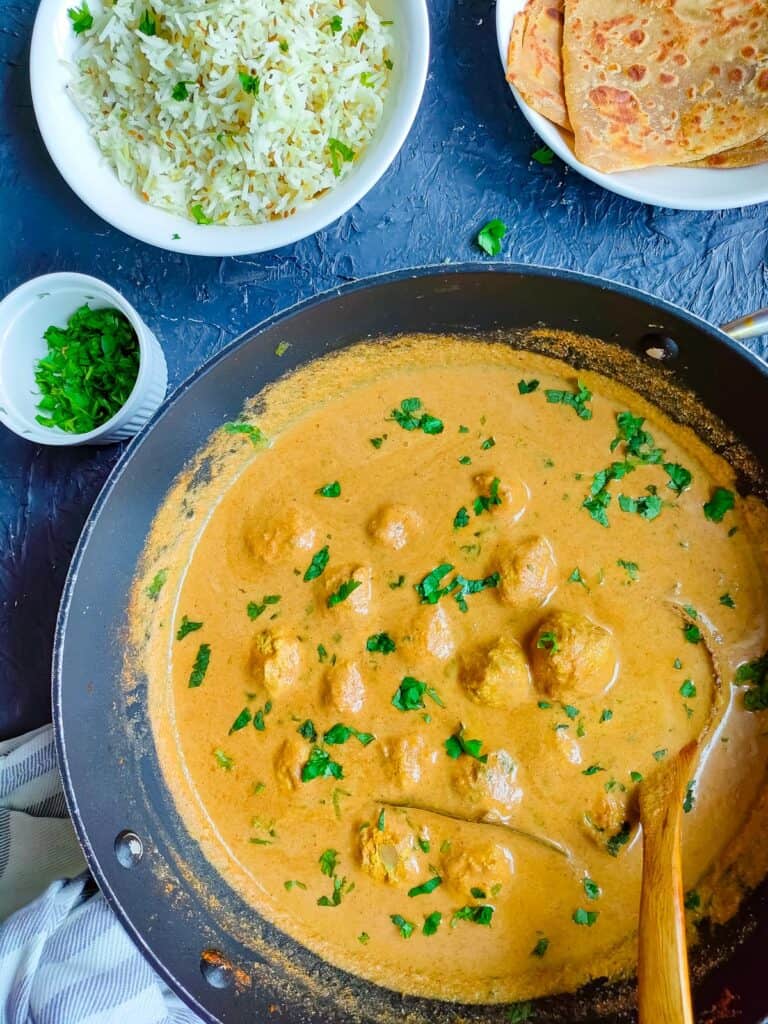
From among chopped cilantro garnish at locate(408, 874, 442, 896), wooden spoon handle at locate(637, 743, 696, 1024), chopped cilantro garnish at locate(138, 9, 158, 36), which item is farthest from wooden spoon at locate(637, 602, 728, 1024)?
chopped cilantro garnish at locate(138, 9, 158, 36)

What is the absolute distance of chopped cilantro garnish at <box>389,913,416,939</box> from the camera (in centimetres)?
261

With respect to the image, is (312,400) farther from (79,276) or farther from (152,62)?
(152,62)

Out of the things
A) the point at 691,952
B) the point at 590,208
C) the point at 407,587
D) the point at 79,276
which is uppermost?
the point at 590,208

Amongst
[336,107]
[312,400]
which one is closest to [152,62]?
[336,107]

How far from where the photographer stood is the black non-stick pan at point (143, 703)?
7.79ft

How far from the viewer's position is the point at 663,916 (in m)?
2.25

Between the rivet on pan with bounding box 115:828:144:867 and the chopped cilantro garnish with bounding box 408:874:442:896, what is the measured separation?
0.83 metres

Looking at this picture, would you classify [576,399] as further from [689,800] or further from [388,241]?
[689,800]

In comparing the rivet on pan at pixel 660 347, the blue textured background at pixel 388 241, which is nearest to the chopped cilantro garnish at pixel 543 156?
the blue textured background at pixel 388 241

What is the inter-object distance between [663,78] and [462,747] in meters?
→ 2.10

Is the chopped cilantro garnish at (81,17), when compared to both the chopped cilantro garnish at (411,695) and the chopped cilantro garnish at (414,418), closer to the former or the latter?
the chopped cilantro garnish at (414,418)

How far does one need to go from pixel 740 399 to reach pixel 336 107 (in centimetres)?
142

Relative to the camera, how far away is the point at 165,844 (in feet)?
9.00

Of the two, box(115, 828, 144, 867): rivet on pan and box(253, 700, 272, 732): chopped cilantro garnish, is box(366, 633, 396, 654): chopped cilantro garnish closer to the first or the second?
box(253, 700, 272, 732): chopped cilantro garnish
